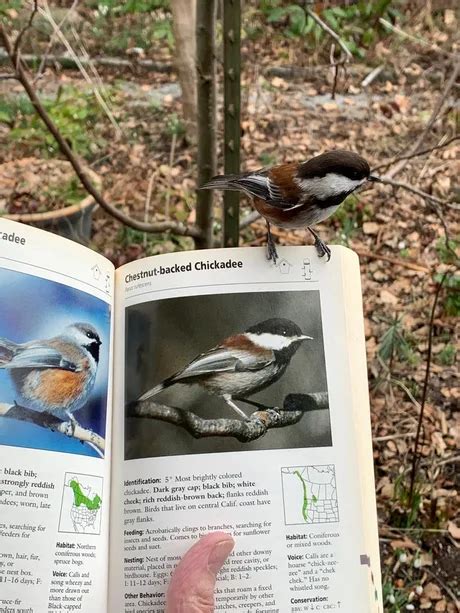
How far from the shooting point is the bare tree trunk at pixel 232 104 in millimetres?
1015

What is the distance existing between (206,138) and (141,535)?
0.65 meters

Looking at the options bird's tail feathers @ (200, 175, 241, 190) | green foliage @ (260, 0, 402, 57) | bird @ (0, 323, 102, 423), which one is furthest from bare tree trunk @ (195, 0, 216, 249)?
green foliage @ (260, 0, 402, 57)

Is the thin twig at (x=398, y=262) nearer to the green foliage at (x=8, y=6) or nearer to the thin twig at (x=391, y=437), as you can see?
the thin twig at (x=391, y=437)

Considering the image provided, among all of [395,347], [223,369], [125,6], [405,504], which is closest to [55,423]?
[223,369]

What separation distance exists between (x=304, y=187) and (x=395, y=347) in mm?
690

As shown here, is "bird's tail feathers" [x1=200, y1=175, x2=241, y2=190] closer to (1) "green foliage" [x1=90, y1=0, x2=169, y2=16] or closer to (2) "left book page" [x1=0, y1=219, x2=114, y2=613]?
(2) "left book page" [x1=0, y1=219, x2=114, y2=613]

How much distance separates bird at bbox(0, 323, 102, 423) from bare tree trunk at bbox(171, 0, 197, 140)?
1207 millimetres

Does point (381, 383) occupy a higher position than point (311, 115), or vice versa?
point (311, 115)

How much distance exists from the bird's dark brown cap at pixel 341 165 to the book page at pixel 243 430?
4.3 inches

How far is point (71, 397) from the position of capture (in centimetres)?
85

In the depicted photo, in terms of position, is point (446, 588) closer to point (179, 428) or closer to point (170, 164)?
point (179, 428)

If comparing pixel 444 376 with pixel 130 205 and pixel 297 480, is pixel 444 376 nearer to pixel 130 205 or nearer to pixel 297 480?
pixel 297 480

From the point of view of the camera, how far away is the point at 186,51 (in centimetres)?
188

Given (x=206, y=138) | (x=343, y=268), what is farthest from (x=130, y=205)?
(x=343, y=268)
